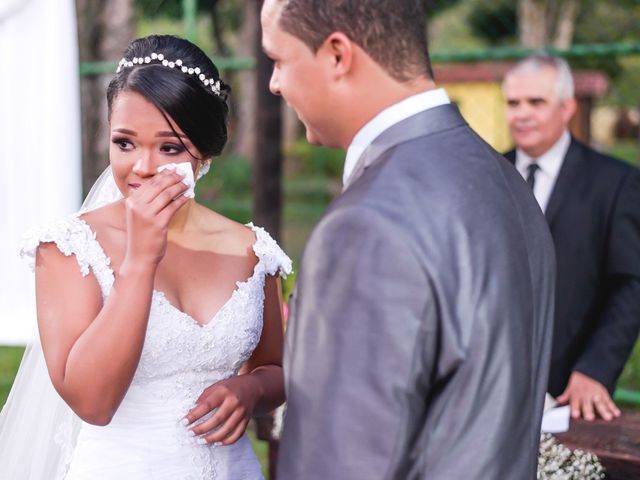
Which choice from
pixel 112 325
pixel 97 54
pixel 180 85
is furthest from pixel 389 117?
pixel 97 54

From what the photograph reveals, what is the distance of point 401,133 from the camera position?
Answer: 1.59 m

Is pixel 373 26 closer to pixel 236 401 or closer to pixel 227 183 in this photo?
pixel 236 401

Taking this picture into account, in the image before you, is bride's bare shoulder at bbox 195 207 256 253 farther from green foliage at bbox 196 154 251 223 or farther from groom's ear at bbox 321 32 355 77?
green foliage at bbox 196 154 251 223

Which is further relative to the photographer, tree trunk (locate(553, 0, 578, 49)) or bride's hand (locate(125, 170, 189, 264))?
tree trunk (locate(553, 0, 578, 49))

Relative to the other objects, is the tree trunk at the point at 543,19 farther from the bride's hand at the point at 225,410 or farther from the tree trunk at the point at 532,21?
the bride's hand at the point at 225,410

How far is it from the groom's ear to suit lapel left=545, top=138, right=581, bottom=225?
262 centimetres

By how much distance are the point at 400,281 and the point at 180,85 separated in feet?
4.23

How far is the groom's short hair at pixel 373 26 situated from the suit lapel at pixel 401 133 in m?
0.08

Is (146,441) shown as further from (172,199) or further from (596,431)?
(596,431)

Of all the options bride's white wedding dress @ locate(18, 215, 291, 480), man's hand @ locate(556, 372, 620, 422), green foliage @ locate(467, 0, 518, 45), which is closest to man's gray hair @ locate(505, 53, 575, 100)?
man's hand @ locate(556, 372, 620, 422)

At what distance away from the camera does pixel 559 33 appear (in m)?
28.9

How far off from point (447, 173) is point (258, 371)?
1225 mm

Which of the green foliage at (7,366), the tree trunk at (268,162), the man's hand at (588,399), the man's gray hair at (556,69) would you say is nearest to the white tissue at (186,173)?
the man's hand at (588,399)

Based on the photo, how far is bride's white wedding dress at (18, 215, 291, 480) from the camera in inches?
95.7
